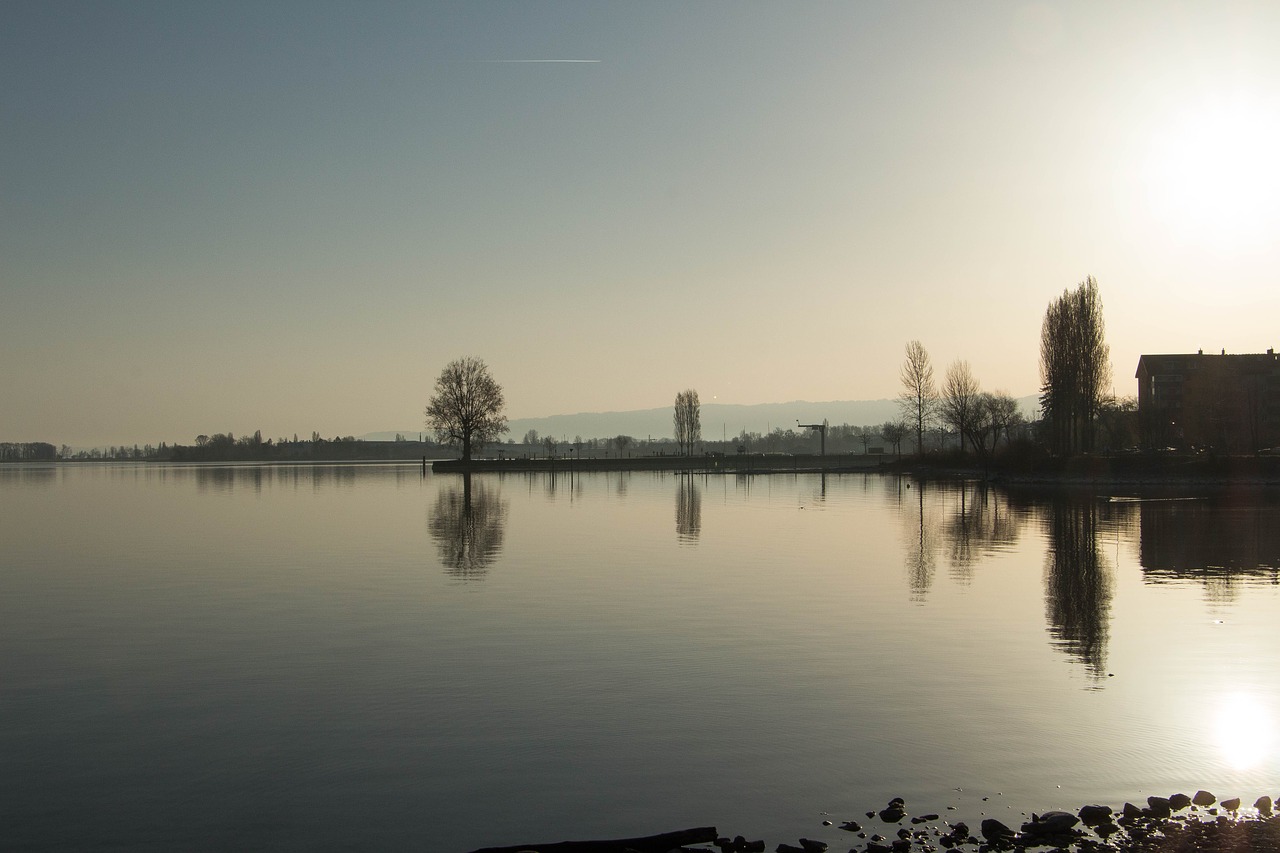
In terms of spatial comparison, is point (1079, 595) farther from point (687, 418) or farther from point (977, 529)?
point (687, 418)

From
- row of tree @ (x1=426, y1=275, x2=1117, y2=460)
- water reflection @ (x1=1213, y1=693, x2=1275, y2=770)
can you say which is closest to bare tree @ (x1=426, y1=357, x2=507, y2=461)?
row of tree @ (x1=426, y1=275, x2=1117, y2=460)

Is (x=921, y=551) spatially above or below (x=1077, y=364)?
below

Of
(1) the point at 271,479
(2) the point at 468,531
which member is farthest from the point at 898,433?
(2) the point at 468,531

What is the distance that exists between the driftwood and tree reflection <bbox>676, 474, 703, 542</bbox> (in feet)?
79.0

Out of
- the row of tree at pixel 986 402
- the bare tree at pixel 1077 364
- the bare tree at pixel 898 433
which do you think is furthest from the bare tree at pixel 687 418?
the bare tree at pixel 1077 364

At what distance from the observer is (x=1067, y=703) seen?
38.7 ft

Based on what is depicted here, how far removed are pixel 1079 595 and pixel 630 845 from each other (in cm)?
1587

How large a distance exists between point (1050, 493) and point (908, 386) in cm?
5210

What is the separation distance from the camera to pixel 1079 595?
2025 cm

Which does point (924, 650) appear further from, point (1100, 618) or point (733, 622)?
point (1100, 618)

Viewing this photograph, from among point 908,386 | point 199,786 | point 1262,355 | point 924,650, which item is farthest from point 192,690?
point 1262,355

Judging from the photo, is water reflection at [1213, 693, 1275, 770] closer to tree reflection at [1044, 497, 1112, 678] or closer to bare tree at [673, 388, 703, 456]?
tree reflection at [1044, 497, 1112, 678]

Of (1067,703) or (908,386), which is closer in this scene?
(1067,703)

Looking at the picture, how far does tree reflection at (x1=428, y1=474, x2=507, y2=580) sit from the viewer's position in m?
25.6
